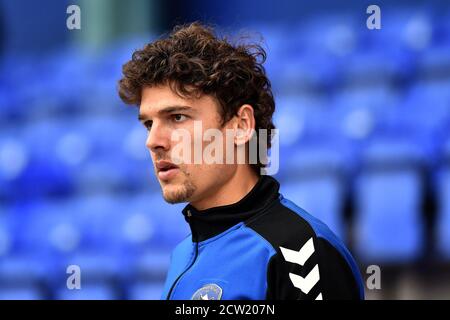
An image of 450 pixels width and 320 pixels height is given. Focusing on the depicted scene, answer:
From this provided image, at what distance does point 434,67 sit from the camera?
353 centimetres

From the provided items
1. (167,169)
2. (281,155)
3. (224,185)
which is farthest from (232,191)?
(281,155)

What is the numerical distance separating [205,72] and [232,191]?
0.73ft

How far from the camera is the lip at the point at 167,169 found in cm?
137

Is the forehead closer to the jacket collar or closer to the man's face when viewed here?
the man's face

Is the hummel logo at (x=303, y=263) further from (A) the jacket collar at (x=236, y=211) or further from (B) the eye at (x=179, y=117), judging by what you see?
(B) the eye at (x=179, y=117)

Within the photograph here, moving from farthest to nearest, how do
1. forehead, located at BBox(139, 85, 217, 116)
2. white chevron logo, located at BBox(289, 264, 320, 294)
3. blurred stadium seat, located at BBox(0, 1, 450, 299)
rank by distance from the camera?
blurred stadium seat, located at BBox(0, 1, 450, 299), forehead, located at BBox(139, 85, 217, 116), white chevron logo, located at BBox(289, 264, 320, 294)

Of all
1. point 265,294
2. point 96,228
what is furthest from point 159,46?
point 96,228

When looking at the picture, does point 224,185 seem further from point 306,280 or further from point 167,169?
point 306,280

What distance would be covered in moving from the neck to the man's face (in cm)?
2

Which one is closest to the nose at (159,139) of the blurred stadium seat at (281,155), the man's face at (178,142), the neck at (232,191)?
the man's face at (178,142)

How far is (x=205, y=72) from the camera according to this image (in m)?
1.39

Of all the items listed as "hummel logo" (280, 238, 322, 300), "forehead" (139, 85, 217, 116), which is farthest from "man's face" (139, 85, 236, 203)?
"hummel logo" (280, 238, 322, 300)

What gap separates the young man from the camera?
1.24 m
